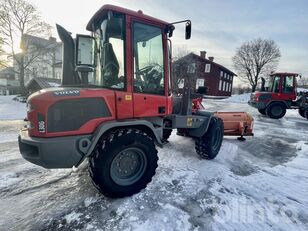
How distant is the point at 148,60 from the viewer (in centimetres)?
374

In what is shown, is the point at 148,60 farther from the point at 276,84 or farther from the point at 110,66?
the point at 276,84

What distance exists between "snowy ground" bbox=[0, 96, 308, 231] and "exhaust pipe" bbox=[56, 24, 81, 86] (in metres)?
1.74

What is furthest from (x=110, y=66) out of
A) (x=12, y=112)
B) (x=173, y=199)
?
(x=12, y=112)

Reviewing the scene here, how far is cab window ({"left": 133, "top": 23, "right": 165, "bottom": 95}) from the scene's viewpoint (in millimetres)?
3570

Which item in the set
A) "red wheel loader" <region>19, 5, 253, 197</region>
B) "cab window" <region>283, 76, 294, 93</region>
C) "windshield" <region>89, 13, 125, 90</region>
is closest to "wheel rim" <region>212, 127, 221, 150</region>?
"red wheel loader" <region>19, 5, 253, 197</region>

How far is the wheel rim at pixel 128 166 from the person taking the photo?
3441mm

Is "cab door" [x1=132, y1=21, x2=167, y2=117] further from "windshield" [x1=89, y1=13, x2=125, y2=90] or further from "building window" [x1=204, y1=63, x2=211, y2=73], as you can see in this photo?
"building window" [x1=204, y1=63, x2=211, y2=73]

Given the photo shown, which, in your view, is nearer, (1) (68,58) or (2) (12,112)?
→ (1) (68,58)

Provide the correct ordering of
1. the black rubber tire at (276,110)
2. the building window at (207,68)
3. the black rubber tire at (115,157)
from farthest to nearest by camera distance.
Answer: the building window at (207,68), the black rubber tire at (276,110), the black rubber tire at (115,157)

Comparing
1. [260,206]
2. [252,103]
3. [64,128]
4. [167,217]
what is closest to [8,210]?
[64,128]

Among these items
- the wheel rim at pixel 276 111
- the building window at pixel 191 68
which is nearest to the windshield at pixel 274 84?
the wheel rim at pixel 276 111

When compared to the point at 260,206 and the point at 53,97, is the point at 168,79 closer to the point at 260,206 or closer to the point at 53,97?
the point at 53,97

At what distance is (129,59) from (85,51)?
832mm

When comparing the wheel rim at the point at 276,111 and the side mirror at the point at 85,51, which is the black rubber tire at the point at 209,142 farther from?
the wheel rim at the point at 276,111
